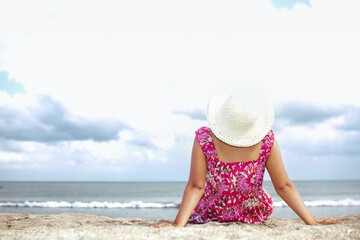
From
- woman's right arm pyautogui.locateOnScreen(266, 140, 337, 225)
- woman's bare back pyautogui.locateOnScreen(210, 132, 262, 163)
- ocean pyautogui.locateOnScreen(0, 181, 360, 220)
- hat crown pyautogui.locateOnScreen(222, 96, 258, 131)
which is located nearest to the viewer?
hat crown pyautogui.locateOnScreen(222, 96, 258, 131)

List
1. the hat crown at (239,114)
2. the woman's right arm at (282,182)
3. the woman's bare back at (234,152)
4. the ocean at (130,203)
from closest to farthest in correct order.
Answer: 1. the hat crown at (239,114)
2. the woman's bare back at (234,152)
3. the woman's right arm at (282,182)
4. the ocean at (130,203)

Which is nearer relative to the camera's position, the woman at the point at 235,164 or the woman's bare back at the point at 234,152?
the woman at the point at 235,164

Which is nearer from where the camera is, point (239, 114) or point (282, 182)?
point (239, 114)

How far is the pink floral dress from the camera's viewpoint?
9.47 ft

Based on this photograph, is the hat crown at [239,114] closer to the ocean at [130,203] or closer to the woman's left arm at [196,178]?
the woman's left arm at [196,178]

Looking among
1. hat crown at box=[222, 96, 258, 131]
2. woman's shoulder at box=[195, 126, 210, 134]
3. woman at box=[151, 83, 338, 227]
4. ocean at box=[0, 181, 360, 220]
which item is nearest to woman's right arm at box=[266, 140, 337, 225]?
woman at box=[151, 83, 338, 227]

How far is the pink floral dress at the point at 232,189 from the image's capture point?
2887mm

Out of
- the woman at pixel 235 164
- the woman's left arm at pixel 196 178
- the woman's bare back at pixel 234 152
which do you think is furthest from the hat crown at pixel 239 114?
Result: the woman's left arm at pixel 196 178

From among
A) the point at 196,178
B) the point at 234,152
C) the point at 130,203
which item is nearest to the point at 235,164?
the point at 234,152

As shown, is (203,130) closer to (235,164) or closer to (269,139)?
(235,164)

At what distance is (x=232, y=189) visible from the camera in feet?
9.73

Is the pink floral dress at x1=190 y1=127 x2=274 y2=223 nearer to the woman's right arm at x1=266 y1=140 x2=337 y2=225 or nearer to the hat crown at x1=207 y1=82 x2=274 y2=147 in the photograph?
the woman's right arm at x1=266 y1=140 x2=337 y2=225

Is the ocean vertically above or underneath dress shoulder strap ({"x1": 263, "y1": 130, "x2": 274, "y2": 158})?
underneath

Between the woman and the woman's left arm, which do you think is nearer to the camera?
the woman
